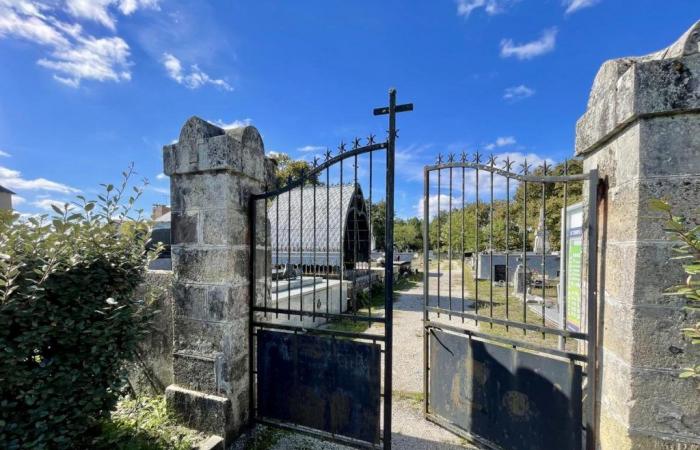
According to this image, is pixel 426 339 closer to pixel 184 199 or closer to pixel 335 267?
pixel 184 199

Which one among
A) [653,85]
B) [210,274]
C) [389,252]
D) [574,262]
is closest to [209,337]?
[210,274]

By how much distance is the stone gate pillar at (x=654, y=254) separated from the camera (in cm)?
166

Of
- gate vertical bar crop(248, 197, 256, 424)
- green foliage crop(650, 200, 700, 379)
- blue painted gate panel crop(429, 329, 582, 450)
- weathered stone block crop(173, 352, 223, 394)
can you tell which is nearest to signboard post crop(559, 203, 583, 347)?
blue painted gate panel crop(429, 329, 582, 450)

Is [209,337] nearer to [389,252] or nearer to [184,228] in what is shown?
[184,228]

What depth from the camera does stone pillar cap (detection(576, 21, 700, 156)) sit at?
1.63 metres

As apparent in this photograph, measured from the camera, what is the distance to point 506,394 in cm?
248

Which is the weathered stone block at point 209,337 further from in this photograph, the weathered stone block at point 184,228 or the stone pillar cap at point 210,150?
the stone pillar cap at point 210,150

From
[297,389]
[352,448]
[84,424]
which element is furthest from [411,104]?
[84,424]

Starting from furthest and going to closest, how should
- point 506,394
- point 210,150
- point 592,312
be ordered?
point 210,150 < point 506,394 < point 592,312

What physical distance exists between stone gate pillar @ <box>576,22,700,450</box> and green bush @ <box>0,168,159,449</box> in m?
3.18

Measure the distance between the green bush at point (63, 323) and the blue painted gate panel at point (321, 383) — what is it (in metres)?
1.12

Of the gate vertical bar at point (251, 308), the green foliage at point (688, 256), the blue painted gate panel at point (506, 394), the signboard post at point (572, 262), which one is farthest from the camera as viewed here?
the gate vertical bar at point (251, 308)

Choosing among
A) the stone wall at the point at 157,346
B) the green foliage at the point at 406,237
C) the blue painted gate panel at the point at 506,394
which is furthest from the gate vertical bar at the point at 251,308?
the green foliage at the point at 406,237

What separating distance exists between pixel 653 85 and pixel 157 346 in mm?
4284
